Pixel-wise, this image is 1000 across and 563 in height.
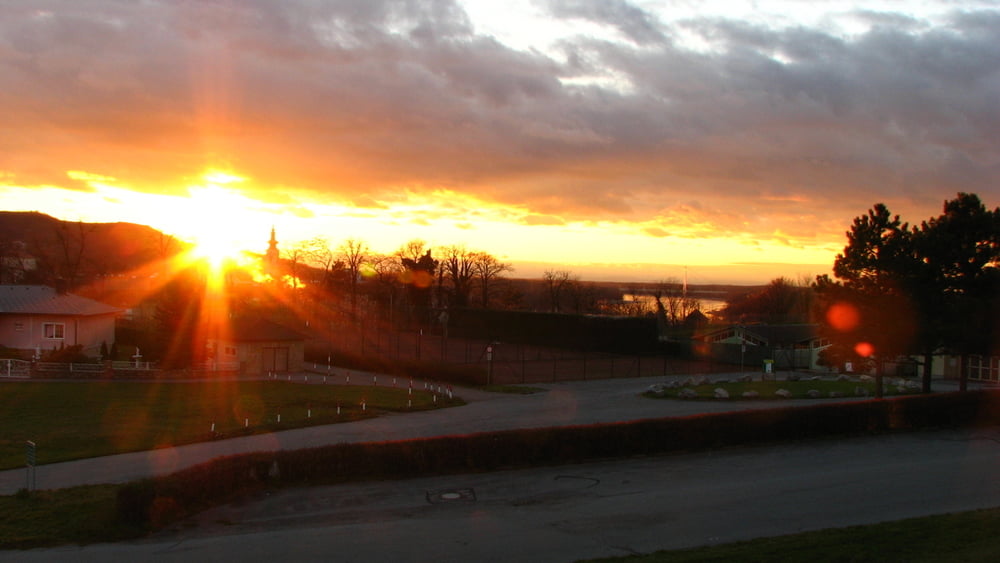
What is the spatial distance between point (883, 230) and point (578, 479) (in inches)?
724

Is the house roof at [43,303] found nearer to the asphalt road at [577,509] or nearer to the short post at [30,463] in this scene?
the short post at [30,463]

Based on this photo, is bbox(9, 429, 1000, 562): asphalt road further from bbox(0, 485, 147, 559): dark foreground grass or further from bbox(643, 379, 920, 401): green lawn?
bbox(643, 379, 920, 401): green lawn

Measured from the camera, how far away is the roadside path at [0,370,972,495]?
17250mm

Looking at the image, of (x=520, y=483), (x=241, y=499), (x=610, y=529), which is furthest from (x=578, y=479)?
(x=241, y=499)

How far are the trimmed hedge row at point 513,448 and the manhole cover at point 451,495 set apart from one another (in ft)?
4.50

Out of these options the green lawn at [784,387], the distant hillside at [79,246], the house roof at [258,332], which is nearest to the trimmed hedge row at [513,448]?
the green lawn at [784,387]

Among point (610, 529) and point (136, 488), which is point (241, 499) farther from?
point (610, 529)

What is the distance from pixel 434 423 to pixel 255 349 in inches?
860

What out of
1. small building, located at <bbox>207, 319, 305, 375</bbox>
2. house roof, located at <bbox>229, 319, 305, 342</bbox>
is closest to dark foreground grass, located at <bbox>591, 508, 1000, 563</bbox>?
small building, located at <bbox>207, 319, 305, 375</bbox>

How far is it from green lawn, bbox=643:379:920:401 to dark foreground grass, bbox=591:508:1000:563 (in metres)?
22.3

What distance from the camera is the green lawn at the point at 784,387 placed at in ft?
111

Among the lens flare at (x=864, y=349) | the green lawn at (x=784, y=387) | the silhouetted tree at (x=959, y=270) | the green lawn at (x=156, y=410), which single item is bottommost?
the green lawn at (x=156, y=410)

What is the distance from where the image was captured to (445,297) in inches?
3927

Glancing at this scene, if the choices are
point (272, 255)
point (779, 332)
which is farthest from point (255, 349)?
point (272, 255)
